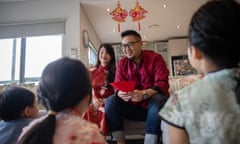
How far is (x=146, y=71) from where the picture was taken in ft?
7.47

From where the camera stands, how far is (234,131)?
76 centimetres

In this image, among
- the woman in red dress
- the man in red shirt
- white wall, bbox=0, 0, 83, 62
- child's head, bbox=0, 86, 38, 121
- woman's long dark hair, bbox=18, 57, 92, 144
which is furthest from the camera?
white wall, bbox=0, 0, 83, 62

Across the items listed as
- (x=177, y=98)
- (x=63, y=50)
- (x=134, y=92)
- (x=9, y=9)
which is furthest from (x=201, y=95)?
(x=9, y=9)

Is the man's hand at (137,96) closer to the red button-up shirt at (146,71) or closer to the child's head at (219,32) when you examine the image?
the red button-up shirt at (146,71)

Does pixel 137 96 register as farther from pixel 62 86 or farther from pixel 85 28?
pixel 85 28

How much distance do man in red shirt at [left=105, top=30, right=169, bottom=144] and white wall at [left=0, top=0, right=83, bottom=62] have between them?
2700mm

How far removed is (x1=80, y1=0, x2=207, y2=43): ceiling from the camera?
203 inches

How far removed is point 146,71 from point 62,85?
132 cm

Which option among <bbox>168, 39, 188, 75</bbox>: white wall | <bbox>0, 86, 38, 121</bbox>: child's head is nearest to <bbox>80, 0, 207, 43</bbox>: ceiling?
<bbox>168, 39, 188, 75</bbox>: white wall

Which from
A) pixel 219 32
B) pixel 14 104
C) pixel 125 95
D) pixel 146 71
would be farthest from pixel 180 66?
pixel 219 32

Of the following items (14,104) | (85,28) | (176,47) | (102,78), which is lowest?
(14,104)

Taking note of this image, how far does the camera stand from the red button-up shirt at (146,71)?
2.18 meters

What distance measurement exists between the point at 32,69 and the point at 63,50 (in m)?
0.71

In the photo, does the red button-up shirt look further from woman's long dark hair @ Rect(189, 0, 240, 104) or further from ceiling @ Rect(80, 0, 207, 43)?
ceiling @ Rect(80, 0, 207, 43)
